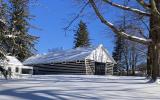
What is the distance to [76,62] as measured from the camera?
5116 centimetres

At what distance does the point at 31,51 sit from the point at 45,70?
46.7 ft

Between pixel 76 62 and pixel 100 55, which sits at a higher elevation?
pixel 100 55

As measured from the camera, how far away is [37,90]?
11.9 m

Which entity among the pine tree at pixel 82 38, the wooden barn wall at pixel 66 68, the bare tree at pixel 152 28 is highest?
the pine tree at pixel 82 38

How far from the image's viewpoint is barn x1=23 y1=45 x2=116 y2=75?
168 feet

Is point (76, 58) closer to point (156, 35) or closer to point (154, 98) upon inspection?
A: point (156, 35)

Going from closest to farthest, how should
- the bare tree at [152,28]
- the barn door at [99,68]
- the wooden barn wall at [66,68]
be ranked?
the bare tree at [152,28]
the wooden barn wall at [66,68]
the barn door at [99,68]

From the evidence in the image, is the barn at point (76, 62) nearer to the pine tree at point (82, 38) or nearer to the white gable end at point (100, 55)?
the white gable end at point (100, 55)

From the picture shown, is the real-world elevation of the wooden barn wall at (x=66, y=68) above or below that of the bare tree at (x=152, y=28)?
below

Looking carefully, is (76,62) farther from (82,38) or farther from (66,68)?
(82,38)

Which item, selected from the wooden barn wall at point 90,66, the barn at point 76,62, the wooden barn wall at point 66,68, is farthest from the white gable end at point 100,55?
the wooden barn wall at point 66,68

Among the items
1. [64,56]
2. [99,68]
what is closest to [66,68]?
[64,56]

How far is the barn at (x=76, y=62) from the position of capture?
51312 mm

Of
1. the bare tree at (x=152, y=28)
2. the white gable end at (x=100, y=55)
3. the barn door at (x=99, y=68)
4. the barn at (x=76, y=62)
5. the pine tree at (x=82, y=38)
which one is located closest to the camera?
the bare tree at (x=152, y=28)
